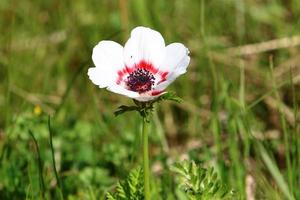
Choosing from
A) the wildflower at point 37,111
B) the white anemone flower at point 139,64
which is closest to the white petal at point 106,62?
the white anemone flower at point 139,64

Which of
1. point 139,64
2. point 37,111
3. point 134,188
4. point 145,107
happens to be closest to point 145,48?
point 139,64

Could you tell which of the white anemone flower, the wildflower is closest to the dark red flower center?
the white anemone flower

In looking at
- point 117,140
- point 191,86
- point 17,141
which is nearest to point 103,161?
point 117,140

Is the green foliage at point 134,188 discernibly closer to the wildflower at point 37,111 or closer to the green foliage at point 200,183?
the green foliage at point 200,183

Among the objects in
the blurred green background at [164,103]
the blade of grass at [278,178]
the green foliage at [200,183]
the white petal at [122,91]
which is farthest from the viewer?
the blurred green background at [164,103]

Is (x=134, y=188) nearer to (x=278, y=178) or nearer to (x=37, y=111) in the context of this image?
(x=278, y=178)

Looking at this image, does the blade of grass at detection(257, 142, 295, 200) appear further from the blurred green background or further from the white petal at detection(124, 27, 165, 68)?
the white petal at detection(124, 27, 165, 68)

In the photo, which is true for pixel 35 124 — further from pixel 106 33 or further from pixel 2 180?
pixel 106 33
